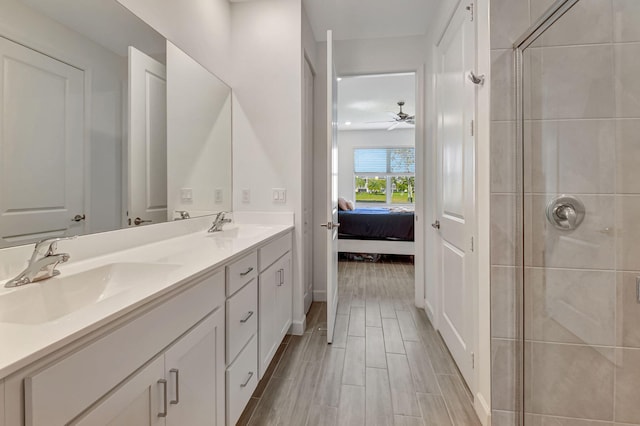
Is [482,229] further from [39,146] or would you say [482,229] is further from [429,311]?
[39,146]

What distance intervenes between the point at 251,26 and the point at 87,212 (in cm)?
190

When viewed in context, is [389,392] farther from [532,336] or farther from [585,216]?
[585,216]

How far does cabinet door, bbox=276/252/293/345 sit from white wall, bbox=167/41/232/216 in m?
0.65

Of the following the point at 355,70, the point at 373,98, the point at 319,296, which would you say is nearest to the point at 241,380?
the point at 319,296

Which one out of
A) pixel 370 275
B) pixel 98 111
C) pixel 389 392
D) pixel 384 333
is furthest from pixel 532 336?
pixel 370 275

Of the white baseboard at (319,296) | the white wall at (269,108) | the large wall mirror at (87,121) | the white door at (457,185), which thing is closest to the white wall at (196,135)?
the large wall mirror at (87,121)

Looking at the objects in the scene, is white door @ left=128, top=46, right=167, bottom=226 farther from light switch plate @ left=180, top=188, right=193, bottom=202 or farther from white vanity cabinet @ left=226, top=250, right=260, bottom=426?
white vanity cabinet @ left=226, top=250, right=260, bottom=426

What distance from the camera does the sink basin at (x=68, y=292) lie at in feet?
2.53

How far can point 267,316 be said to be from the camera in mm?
Answer: 1716

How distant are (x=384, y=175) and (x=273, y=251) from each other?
6146 millimetres

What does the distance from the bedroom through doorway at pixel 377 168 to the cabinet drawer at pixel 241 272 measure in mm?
1954

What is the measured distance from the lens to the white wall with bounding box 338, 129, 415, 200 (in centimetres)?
740

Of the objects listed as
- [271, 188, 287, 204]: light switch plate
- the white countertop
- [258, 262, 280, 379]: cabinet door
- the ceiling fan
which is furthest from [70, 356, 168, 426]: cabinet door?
the ceiling fan

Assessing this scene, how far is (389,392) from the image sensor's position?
1.66 m
